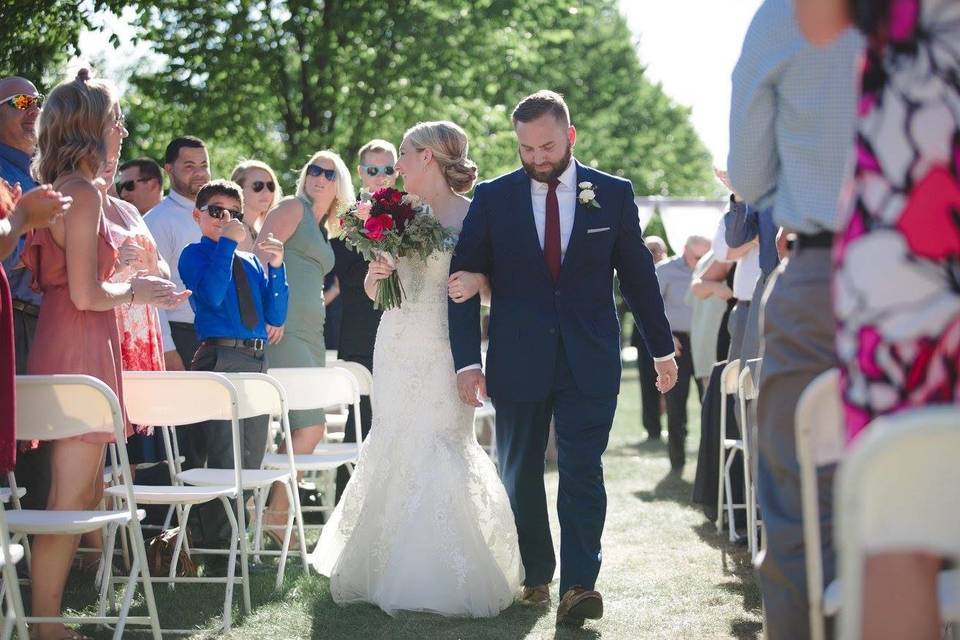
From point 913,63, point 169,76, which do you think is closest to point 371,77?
point 169,76

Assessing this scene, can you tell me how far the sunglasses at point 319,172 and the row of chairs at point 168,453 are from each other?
1.33 metres

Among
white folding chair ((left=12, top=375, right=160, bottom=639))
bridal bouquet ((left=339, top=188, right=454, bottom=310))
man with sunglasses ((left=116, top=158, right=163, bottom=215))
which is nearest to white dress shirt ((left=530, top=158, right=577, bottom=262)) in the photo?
bridal bouquet ((left=339, top=188, right=454, bottom=310))

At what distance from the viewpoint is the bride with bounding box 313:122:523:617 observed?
596 cm

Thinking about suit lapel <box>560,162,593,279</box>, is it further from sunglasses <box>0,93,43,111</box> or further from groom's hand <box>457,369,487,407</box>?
sunglasses <box>0,93,43,111</box>

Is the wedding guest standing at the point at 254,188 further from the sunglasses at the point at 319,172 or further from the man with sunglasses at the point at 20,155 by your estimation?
the man with sunglasses at the point at 20,155

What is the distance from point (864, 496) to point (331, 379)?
17.8ft

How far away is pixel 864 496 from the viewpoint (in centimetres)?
206

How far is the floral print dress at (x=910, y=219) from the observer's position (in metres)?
2.38

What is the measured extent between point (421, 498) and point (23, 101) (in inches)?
108

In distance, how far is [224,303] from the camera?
7133mm

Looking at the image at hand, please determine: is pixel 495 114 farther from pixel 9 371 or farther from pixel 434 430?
pixel 9 371

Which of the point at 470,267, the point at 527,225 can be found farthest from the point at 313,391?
the point at 527,225

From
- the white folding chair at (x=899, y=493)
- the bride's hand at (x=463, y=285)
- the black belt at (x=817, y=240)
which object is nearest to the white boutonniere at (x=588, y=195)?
the bride's hand at (x=463, y=285)

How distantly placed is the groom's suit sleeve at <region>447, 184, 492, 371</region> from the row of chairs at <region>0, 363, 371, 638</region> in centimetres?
87
